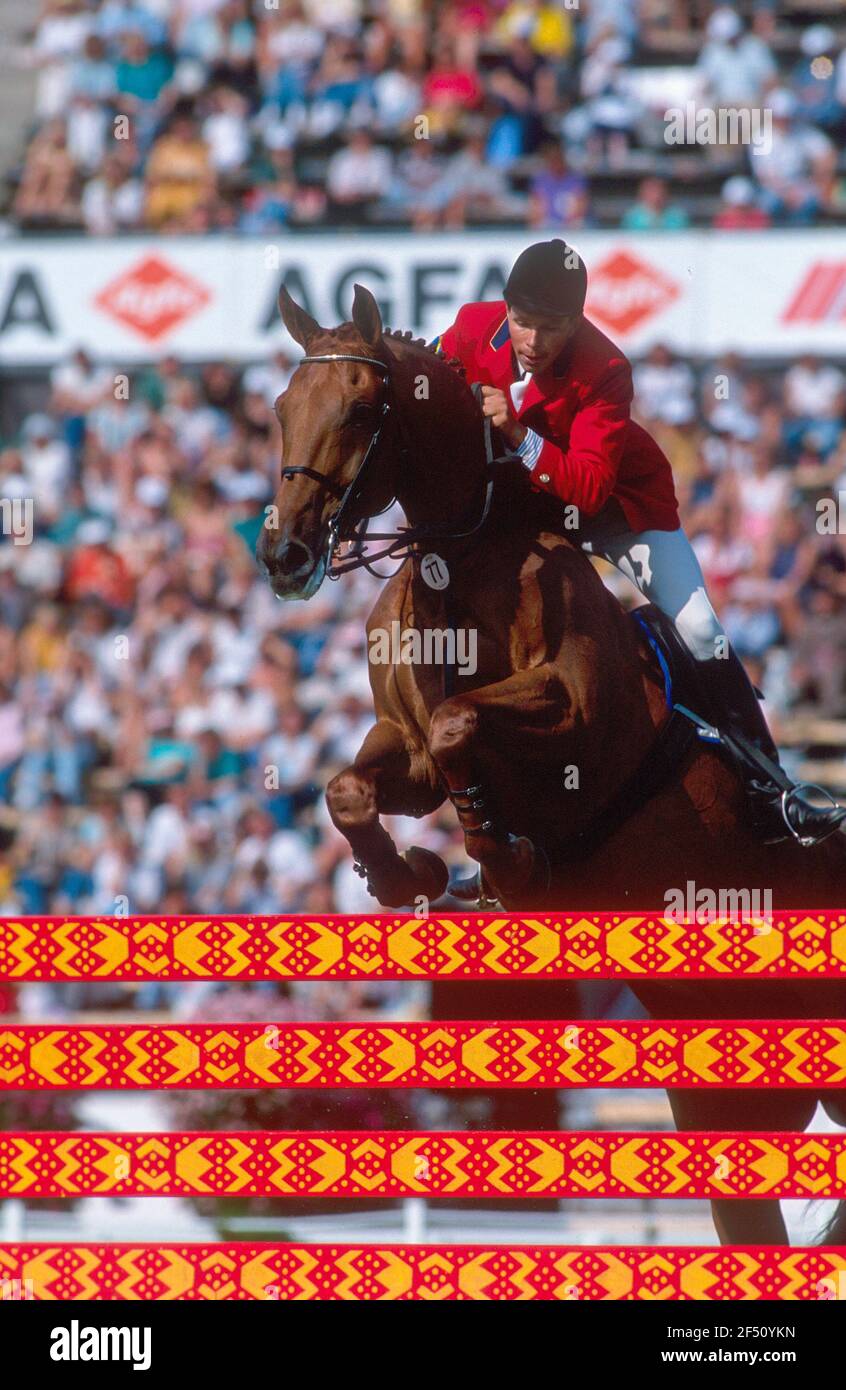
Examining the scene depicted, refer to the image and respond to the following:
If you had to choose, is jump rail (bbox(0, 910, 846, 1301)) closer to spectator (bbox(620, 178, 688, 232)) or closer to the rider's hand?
the rider's hand

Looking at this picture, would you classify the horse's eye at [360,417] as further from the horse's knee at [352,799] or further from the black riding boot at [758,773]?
the black riding boot at [758,773]

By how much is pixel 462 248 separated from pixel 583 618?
8424mm

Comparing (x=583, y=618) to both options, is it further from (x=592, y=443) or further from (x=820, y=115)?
(x=820, y=115)

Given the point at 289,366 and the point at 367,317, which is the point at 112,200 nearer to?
the point at 289,366

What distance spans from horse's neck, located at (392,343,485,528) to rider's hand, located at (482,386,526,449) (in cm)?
3

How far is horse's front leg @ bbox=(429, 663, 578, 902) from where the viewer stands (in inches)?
190

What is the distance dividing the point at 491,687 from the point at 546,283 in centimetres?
97

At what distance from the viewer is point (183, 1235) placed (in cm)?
778

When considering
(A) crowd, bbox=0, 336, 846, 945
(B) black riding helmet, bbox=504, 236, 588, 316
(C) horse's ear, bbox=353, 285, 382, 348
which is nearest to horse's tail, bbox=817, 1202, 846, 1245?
(B) black riding helmet, bbox=504, 236, 588, 316

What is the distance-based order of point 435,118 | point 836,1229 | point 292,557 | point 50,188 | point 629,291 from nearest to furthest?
point 292,557 → point 836,1229 → point 629,291 → point 435,118 → point 50,188

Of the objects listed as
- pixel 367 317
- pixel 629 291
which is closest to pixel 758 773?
pixel 367 317

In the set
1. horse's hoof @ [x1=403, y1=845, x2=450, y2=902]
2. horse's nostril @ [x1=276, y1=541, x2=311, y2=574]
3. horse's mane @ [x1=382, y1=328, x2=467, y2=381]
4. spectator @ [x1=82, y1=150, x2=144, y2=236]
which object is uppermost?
spectator @ [x1=82, y1=150, x2=144, y2=236]

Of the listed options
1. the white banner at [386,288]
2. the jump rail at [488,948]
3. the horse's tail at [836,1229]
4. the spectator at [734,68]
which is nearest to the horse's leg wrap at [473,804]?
the jump rail at [488,948]

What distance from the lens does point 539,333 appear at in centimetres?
502
